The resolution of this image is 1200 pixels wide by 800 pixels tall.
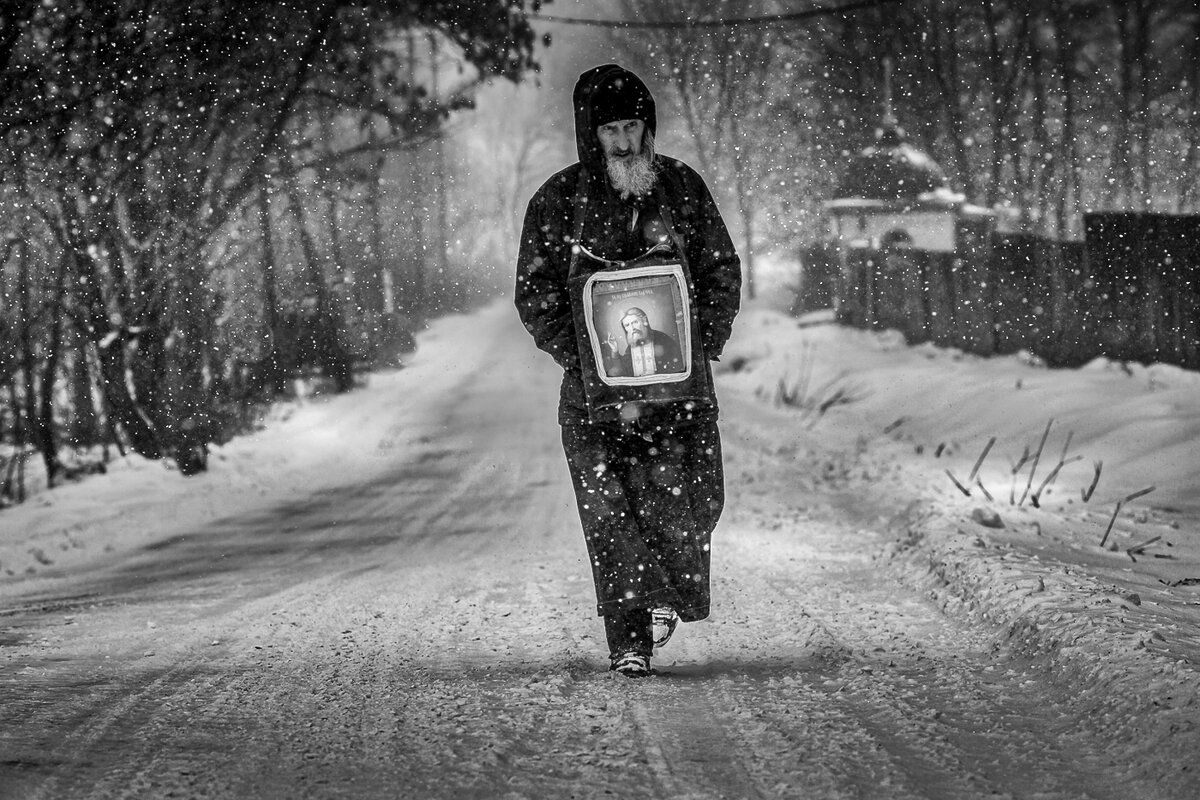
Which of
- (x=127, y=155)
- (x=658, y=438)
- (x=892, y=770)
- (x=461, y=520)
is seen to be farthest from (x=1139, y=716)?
(x=127, y=155)

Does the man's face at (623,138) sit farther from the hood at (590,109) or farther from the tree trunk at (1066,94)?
the tree trunk at (1066,94)

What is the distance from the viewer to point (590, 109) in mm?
3318

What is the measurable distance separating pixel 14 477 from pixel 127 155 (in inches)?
118

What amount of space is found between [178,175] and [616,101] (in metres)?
8.03

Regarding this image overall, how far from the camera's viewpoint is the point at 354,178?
11648 mm

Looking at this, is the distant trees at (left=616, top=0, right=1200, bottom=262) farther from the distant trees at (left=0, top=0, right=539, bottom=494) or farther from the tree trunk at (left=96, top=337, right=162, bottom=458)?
the tree trunk at (left=96, top=337, right=162, bottom=458)

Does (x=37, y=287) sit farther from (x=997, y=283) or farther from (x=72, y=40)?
(x=997, y=283)

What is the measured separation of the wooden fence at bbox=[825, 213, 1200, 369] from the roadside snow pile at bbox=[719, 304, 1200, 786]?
0.35m

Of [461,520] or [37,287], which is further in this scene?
[37,287]

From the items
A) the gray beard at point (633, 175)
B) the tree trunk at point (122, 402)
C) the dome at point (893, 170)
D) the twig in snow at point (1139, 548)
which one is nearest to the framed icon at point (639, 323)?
the gray beard at point (633, 175)

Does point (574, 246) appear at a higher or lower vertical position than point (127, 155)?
lower

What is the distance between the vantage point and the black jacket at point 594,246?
3.29 m

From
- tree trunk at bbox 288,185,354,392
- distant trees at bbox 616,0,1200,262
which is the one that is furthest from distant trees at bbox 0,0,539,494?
distant trees at bbox 616,0,1200,262

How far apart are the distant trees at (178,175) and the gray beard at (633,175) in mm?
6504
